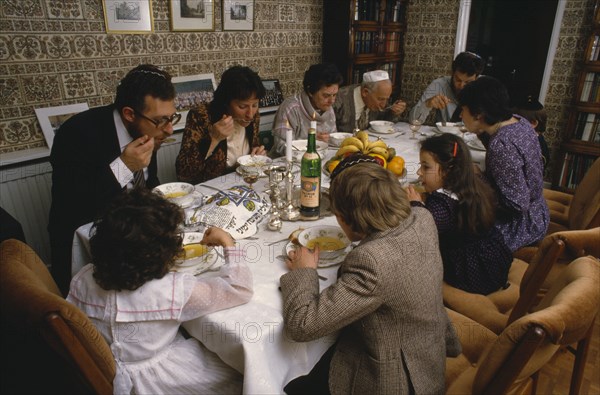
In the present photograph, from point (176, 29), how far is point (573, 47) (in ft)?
12.1

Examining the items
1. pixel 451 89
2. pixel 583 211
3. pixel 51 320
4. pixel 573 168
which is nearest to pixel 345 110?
pixel 451 89

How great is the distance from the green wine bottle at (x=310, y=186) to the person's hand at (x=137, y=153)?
679mm

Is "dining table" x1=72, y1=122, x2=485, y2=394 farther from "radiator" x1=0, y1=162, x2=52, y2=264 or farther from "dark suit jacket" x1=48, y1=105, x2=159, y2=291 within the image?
"radiator" x1=0, y1=162, x2=52, y2=264

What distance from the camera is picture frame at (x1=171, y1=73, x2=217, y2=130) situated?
3226 mm

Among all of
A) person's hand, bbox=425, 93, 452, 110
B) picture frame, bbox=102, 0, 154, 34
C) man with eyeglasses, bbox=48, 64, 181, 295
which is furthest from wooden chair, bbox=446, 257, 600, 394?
picture frame, bbox=102, 0, 154, 34

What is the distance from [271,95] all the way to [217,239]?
297 cm

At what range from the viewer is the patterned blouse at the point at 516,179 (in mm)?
1850

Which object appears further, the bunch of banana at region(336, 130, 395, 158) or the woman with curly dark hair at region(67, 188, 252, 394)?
the bunch of banana at region(336, 130, 395, 158)

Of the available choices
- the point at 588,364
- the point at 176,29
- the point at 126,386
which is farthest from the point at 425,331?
the point at 176,29

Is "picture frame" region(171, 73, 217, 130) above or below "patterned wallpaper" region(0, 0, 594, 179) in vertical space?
below

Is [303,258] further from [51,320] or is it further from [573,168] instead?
[573,168]

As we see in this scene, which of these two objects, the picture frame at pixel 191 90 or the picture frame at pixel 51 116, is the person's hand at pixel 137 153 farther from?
the picture frame at pixel 191 90

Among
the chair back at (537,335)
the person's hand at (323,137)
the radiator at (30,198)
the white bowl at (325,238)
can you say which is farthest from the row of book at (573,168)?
the radiator at (30,198)

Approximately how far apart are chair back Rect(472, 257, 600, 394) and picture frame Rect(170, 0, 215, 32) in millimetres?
3038
